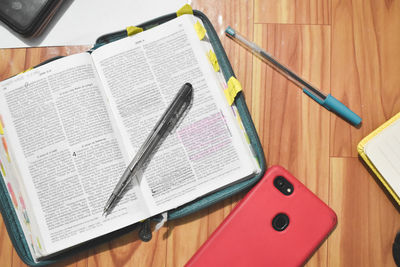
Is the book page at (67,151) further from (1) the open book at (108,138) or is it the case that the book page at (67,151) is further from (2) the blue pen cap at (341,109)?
(2) the blue pen cap at (341,109)

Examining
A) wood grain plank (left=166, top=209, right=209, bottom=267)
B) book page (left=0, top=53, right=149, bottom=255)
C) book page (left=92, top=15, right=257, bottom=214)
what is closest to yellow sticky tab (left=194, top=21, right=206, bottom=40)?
book page (left=92, top=15, right=257, bottom=214)

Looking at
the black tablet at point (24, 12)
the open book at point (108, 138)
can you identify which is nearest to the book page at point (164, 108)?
the open book at point (108, 138)

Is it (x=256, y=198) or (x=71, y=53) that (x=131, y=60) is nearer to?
(x=71, y=53)

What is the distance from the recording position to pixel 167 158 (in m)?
0.58

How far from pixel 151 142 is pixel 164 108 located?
6 centimetres

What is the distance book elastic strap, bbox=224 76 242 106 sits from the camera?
1.91ft

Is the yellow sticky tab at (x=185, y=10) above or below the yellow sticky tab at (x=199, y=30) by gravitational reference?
above

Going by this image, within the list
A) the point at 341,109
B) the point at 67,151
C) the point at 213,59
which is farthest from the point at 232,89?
the point at 67,151

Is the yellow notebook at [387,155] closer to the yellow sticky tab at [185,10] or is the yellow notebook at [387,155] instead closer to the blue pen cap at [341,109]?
the blue pen cap at [341,109]

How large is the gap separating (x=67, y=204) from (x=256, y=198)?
1.00ft

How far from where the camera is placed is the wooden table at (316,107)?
1.95 feet

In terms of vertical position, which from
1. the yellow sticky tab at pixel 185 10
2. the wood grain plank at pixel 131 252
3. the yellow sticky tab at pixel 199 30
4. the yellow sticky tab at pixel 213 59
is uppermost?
the yellow sticky tab at pixel 185 10

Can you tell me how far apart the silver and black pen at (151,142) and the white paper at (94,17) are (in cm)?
15

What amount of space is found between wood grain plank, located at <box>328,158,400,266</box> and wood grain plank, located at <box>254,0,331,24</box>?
271 mm
